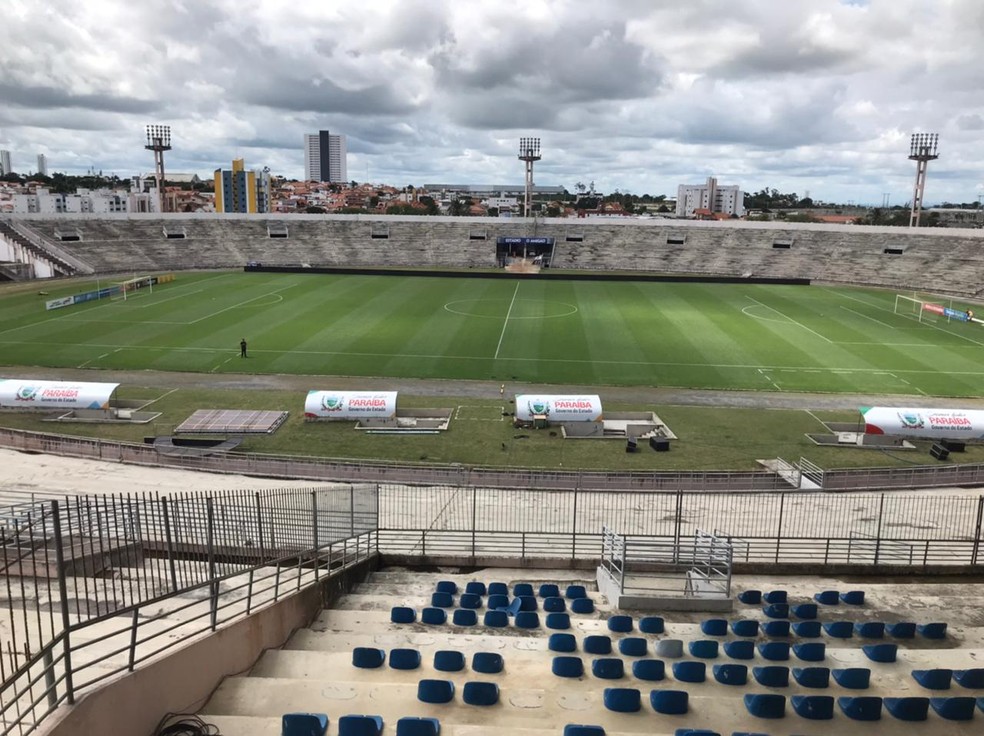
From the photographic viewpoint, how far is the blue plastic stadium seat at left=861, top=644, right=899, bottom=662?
10.3m

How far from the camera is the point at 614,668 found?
31.2ft

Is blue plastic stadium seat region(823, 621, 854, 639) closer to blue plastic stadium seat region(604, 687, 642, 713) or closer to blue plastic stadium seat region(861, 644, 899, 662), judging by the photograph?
blue plastic stadium seat region(861, 644, 899, 662)

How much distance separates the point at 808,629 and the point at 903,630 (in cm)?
137

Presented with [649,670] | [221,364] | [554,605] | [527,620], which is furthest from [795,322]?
[649,670]

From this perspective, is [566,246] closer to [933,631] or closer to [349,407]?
[349,407]

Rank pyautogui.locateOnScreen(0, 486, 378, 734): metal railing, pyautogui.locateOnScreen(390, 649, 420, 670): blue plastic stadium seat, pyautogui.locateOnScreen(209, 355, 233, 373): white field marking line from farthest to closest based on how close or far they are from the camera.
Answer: pyautogui.locateOnScreen(209, 355, 233, 373): white field marking line < pyautogui.locateOnScreen(390, 649, 420, 670): blue plastic stadium seat < pyautogui.locateOnScreen(0, 486, 378, 734): metal railing

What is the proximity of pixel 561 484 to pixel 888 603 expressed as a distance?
412 inches

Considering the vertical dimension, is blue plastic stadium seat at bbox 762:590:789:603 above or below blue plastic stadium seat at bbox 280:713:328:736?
below

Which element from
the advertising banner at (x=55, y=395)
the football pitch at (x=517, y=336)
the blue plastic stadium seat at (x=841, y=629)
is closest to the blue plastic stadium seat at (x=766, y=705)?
the blue plastic stadium seat at (x=841, y=629)

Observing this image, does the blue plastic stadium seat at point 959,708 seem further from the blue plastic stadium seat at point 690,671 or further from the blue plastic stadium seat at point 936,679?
the blue plastic stadium seat at point 690,671

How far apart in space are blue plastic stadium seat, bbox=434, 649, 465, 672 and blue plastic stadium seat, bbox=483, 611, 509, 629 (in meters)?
2.09

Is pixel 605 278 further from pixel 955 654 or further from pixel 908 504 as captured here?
pixel 955 654

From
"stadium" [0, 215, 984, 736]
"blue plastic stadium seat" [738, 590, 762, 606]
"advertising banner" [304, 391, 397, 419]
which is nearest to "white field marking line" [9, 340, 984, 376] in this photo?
"stadium" [0, 215, 984, 736]

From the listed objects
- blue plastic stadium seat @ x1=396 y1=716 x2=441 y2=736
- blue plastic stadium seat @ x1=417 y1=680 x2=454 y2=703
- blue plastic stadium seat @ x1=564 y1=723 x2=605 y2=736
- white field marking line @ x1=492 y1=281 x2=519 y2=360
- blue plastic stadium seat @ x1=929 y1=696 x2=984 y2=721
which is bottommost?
white field marking line @ x1=492 y1=281 x2=519 y2=360
